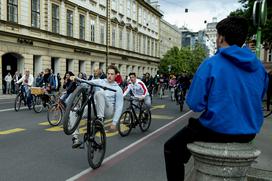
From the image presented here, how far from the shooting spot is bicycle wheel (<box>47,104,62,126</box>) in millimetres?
10643

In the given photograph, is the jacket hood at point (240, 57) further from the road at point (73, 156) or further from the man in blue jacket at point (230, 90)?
the road at point (73, 156)

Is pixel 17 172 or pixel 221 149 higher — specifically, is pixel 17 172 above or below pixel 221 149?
below

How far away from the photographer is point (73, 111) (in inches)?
204

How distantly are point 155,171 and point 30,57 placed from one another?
24.3 metres

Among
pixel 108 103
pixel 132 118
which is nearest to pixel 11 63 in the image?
pixel 132 118

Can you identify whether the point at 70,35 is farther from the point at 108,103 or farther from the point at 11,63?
the point at 108,103

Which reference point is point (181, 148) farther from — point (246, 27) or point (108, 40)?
point (108, 40)

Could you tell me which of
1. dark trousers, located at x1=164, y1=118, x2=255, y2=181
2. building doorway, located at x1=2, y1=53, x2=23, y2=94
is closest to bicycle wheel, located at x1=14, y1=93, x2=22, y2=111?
dark trousers, located at x1=164, y1=118, x2=255, y2=181

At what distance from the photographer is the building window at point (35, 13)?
1135 inches

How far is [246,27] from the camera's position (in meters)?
2.76

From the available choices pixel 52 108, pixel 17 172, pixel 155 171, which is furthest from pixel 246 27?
pixel 52 108

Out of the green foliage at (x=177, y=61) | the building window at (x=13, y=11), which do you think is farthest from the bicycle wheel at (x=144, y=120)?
the green foliage at (x=177, y=61)

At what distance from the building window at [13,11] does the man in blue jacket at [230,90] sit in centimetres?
2596

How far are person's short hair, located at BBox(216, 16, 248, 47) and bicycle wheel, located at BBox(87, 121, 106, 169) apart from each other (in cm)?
358
